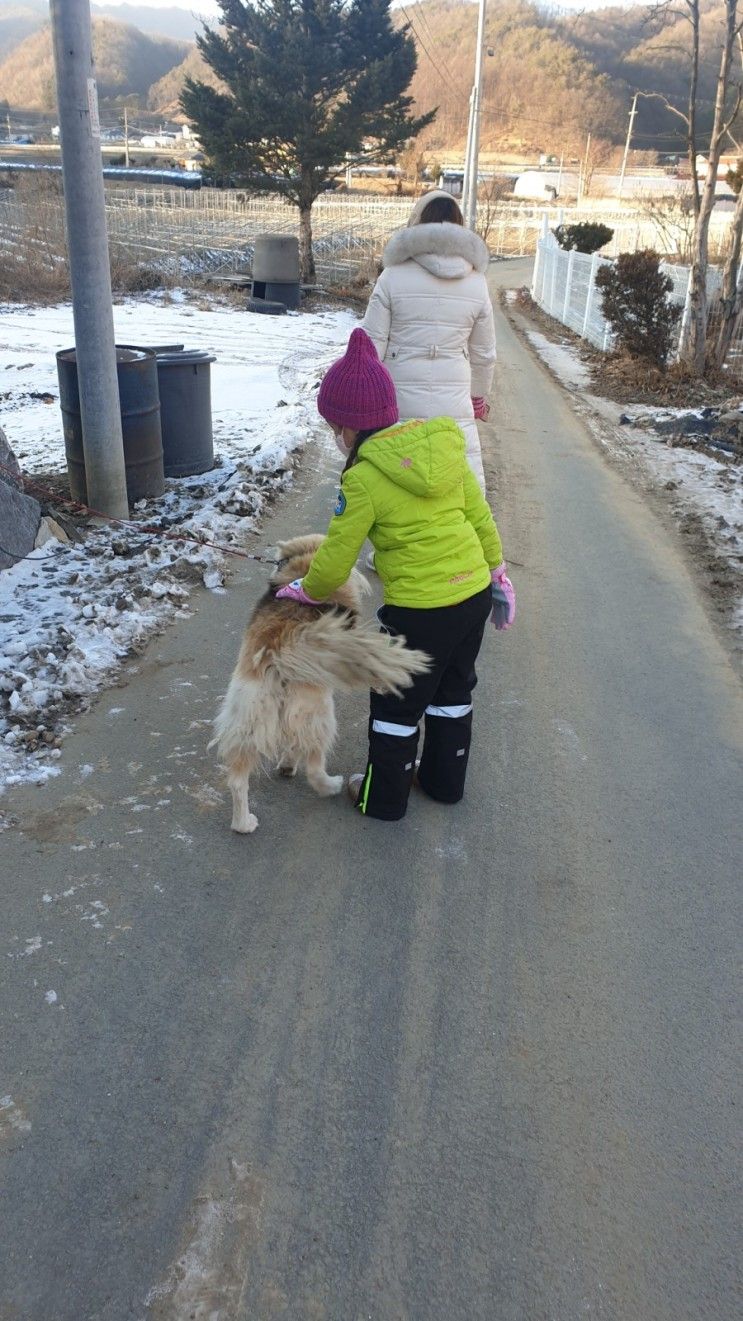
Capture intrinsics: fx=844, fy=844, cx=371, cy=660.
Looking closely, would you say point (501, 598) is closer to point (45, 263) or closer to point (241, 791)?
point (241, 791)

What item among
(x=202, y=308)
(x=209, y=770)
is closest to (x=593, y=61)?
(x=202, y=308)

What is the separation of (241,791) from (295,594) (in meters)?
0.77

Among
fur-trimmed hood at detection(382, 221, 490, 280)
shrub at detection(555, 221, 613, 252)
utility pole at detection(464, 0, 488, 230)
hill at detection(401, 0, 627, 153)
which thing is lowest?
fur-trimmed hood at detection(382, 221, 490, 280)

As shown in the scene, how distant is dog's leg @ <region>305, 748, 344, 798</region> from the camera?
3.43 metres

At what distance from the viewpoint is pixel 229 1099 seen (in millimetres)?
2229

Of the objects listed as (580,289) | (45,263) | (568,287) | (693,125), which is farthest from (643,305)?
(45,263)

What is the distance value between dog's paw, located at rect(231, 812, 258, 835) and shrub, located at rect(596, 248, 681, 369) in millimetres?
12805

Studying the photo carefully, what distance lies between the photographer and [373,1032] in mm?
2455

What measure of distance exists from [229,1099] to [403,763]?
1378 mm

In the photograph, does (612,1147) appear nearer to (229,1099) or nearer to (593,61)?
(229,1099)

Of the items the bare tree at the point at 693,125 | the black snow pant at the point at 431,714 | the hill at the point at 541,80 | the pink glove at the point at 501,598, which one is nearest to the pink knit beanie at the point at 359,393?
the black snow pant at the point at 431,714

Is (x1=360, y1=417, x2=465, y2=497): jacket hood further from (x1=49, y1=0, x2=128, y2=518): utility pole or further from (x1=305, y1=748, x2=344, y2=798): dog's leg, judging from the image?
(x1=49, y1=0, x2=128, y2=518): utility pole

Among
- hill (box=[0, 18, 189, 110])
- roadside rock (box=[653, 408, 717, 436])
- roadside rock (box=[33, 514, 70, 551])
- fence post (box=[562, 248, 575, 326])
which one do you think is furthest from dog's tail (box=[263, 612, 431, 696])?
hill (box=[0, 18, 189, 110])

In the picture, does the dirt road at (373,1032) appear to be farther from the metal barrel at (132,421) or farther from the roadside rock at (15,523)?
the metal barrel at (132,421)
